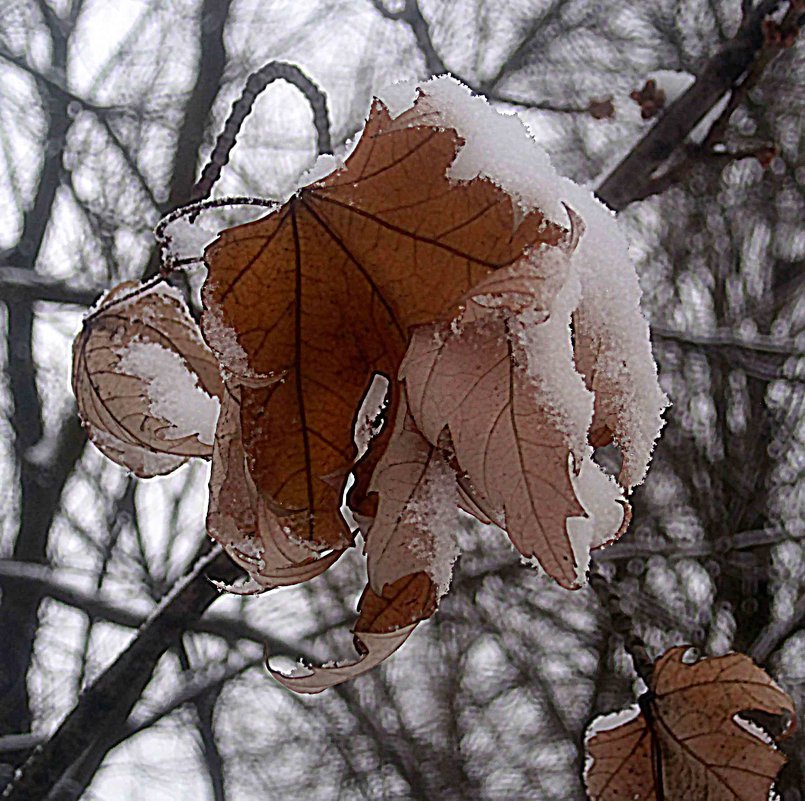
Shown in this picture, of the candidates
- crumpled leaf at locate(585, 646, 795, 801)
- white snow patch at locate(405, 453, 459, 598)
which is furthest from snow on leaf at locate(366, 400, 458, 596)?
crumpled leaf at locate(585, 646, 795, 801)

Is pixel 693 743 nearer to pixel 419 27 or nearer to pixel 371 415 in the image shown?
pixel 371 415

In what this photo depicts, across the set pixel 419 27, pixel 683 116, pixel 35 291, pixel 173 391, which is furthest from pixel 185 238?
Answer: pixel 419 27

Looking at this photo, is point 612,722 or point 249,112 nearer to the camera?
point 612,722

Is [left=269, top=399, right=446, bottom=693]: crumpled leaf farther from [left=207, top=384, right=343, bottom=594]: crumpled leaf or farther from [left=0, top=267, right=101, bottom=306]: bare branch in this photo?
[left=0, top=267, right=101, bottom=306]: bare branch

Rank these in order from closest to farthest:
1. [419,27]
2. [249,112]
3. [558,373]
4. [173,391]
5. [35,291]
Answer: [558,373]
[173,391]
[249,112]
[35,291]
[419,27]

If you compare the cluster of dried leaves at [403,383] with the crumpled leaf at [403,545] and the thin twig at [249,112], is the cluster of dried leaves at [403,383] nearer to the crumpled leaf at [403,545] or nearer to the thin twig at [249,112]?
the crumpled leaf at [403,545]

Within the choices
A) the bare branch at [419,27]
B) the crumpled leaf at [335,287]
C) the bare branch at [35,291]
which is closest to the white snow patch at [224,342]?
the crumpled leaf at [335,287]

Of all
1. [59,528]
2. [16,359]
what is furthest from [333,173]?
[59,528]
